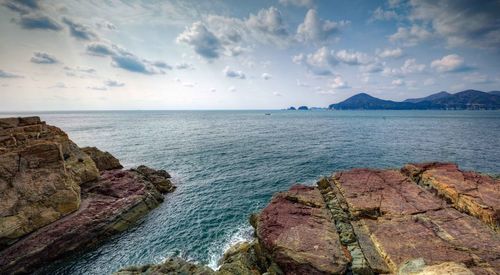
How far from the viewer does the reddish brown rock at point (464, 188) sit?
19.2m

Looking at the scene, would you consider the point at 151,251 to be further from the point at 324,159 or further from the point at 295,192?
the point at 324,159

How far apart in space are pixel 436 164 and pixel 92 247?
144ft

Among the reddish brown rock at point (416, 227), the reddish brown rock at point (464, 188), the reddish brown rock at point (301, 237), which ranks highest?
the reddish brown rock at point (464, 188)

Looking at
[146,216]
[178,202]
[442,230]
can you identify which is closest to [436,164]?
[442,230]

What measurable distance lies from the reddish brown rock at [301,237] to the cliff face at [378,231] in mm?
69

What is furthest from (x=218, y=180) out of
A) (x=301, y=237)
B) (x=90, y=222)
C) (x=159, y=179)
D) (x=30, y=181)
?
(x=30, y=181)

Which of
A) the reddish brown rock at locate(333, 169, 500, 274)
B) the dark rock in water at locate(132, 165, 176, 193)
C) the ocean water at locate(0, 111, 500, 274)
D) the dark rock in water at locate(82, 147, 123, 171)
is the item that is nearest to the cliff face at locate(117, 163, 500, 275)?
the reddish brown rock at locate(333, 169, 500, 274)

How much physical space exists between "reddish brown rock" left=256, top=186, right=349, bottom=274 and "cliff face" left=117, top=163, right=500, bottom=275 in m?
0.07

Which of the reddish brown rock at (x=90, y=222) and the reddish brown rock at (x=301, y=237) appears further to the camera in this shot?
the reddish brown rock at (x=90, y=222)

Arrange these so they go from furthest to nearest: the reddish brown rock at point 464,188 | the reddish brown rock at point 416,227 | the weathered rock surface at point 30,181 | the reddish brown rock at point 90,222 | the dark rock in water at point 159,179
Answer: the dark rock in water at point 159,179 < the weathered rock surface at point 30,181 < the reddish brown rock at point 90,222 < the reddish brown rock at point 464,188 < the reddish brown rock at point 416,227

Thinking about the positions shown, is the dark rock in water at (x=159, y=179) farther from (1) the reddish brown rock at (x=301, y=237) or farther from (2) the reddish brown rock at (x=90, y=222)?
(1) the reddish brown rock at (x=301, y=237)

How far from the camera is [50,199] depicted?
2523cm

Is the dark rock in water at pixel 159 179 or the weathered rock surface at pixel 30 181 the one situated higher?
the weathered rock surface at pixel 30 181

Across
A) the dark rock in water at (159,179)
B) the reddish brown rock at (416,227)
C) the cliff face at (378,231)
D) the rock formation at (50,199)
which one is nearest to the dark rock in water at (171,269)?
the cliff face at (378,231)
